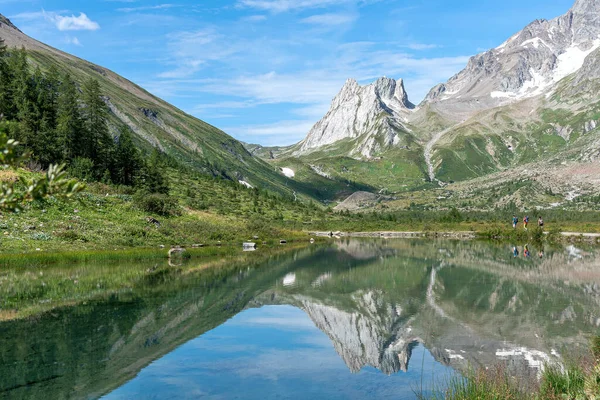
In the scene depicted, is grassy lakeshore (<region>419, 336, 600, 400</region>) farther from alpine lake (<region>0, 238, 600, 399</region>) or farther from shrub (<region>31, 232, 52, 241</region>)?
shrub (<region>31, 232, 52, 241</region>)

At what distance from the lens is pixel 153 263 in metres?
56.8

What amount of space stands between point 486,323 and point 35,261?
40.6m

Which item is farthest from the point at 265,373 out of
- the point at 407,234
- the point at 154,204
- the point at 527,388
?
the point at 407,234

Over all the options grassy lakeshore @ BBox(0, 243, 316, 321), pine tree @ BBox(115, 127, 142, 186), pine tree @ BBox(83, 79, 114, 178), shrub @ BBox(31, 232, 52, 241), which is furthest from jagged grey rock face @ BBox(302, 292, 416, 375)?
pine tree @ BBox(115, 127, 142, 186)

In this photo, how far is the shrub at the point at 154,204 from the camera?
7856cm

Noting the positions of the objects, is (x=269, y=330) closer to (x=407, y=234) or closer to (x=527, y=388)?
(x=527, y=388)

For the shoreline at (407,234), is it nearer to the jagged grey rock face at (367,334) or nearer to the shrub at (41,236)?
the shrub at (41,236)

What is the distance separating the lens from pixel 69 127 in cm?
9306

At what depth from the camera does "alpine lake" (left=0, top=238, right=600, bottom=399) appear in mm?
19219

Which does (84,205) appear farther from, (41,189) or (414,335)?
(41,189)

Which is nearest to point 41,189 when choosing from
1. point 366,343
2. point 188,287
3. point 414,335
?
point 366,343

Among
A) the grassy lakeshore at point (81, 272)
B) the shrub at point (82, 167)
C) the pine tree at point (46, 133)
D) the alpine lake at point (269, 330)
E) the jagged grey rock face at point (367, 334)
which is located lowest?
the jagged grey rock face at point (367, 334)

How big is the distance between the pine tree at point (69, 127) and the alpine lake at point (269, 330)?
49219 millimetres

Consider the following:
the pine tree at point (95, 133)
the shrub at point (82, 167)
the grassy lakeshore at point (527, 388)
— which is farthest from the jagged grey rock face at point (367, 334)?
the pine tree at point (95, 133)
